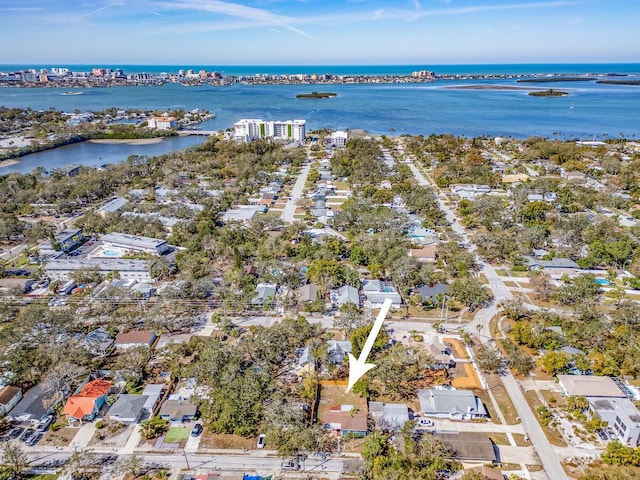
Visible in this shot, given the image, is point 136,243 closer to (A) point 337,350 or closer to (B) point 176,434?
(B) point 176,434

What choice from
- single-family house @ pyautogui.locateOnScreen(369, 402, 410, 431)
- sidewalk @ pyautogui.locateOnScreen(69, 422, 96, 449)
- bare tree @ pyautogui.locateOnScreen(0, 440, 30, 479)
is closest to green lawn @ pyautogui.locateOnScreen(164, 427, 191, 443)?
sidewalk @ pyautogui.locateOnScreen(69, 422, 96, 449)

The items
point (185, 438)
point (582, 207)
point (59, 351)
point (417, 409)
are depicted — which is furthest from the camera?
point (582, 207)

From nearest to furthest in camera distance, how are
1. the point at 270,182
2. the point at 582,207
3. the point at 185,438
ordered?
the point at 185,438 → the point at 582,207 → the point at 270,182

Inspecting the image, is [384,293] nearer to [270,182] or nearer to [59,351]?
[59,351]

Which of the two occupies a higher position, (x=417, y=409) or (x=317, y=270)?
(x=317, y=270)

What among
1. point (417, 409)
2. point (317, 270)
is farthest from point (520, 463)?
point (317, 270)

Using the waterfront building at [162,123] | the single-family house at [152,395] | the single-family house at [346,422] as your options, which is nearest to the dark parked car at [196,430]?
the single-family house at [152,395]
